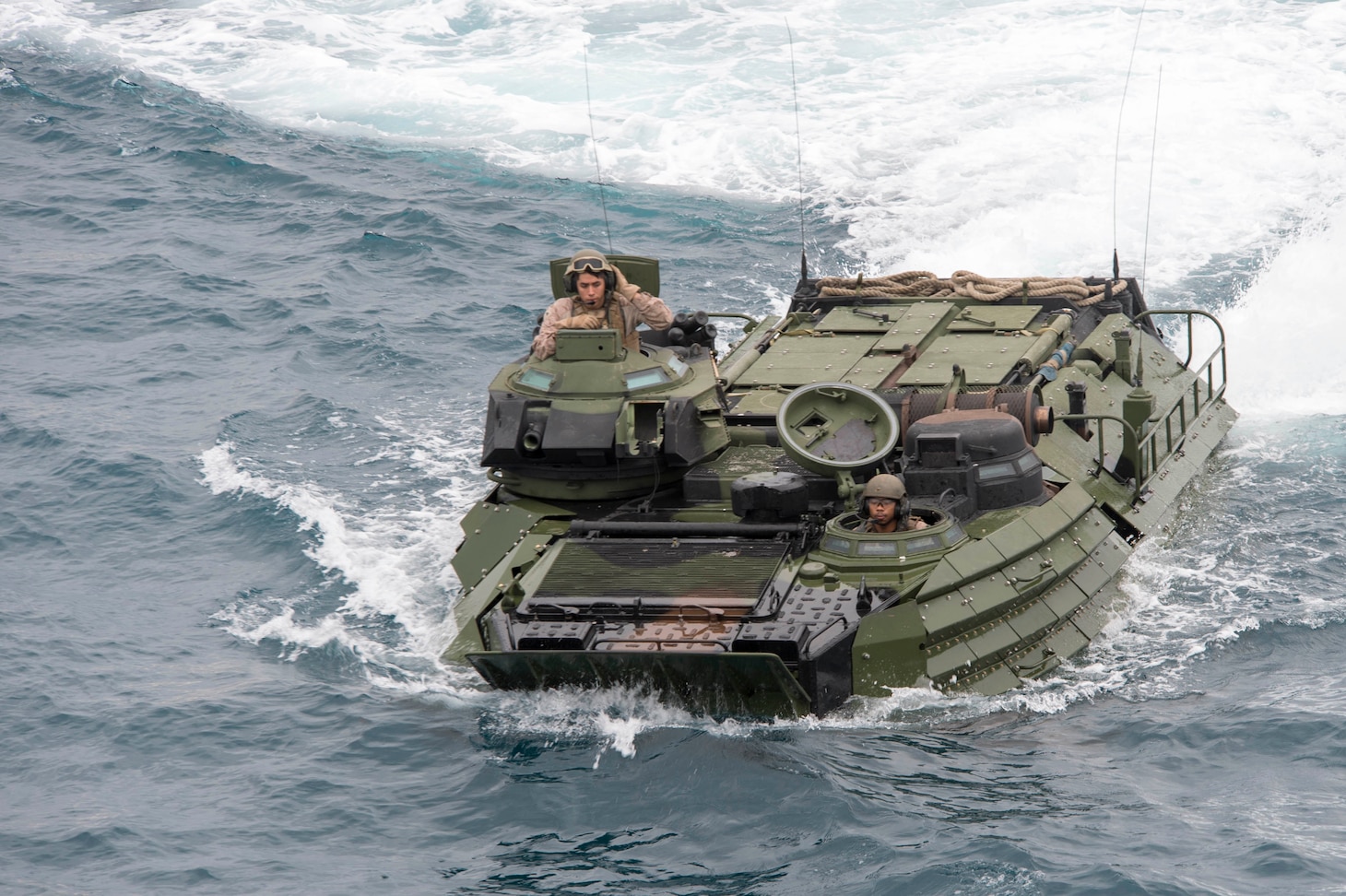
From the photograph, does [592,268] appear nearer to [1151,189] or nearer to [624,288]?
[624,288]

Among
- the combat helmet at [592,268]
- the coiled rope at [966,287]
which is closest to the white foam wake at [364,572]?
the combat helmet at [592,268]

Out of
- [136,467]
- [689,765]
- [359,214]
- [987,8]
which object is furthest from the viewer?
[987,8]

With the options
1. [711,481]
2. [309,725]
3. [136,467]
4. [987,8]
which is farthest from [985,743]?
[987,8]

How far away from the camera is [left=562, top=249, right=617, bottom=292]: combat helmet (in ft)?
59.1

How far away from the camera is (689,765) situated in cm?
1353

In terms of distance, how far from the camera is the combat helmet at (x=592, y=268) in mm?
18016

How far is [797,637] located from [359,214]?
18.3m

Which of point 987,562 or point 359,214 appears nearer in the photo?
point 987,562

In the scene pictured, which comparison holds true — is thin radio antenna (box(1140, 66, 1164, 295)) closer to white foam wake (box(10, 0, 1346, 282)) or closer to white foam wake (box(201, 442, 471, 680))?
white foam wake (box(10, 0, 1346, 282))

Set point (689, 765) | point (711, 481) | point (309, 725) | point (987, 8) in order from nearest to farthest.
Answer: point (689, 765) → point (309, 725) → point (711, 481) → point (987, 8)

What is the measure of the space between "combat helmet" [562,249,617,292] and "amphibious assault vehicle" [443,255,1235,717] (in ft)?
2.61

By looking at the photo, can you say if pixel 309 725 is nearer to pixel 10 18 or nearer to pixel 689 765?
pixel 689 765

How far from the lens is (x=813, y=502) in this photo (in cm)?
1677

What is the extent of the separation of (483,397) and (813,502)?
8.07 meters
